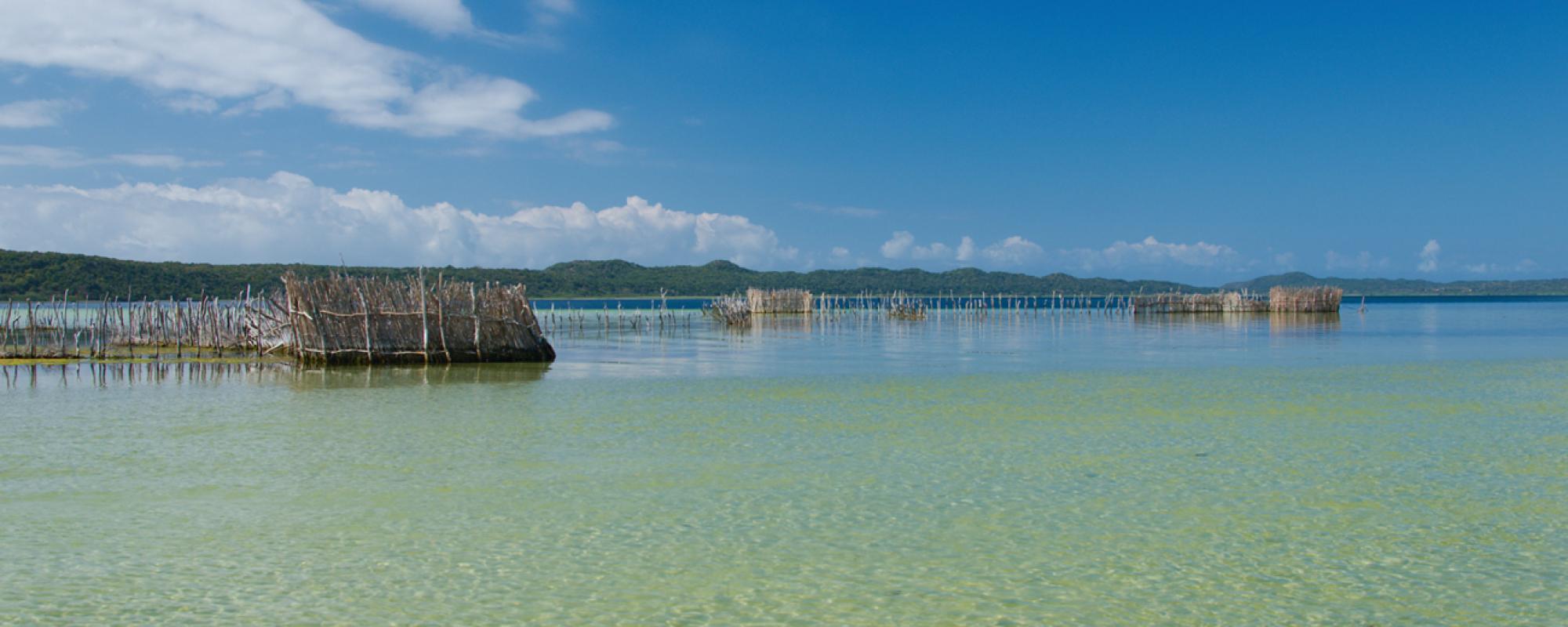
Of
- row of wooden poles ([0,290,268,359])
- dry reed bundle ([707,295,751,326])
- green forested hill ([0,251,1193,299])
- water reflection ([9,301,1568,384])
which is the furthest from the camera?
green forested hill ([0,251,1193,299])

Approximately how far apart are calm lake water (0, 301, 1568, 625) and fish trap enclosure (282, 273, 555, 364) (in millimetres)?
4133

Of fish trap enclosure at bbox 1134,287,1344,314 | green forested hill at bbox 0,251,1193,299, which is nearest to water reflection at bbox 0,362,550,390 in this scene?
green forested hill at bbox 0,251,1193,299

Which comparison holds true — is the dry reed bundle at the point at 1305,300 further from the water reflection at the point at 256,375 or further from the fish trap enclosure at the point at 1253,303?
the water reflection at the point at 256,375

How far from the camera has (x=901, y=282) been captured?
544 feet

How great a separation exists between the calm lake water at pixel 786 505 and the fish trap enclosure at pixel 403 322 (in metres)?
4.13

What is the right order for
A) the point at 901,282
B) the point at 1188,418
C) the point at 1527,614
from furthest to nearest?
the point at 901,282, the point at 1188,418, the point at 1527,614

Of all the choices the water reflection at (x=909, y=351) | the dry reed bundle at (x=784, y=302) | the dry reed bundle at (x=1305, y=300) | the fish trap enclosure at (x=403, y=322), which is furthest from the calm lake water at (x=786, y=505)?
the dry reed bundle at (x=784, y=302)

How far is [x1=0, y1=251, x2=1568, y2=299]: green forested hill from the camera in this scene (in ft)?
250

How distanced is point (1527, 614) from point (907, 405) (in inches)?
378

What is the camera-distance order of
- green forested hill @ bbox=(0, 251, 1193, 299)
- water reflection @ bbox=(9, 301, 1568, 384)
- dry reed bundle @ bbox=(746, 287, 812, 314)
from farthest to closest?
green forested hill @ bbox=(0, 251, 1193, 299)
dry reed bundle @ bbox=(746, 287, 812, 314)
water reflection @ bbox=(9, 301, 1568, 384)

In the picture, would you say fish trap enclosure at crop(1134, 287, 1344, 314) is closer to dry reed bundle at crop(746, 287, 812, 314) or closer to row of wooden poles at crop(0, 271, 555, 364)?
dry reed bundle at crop(746, 287, 812, 314)

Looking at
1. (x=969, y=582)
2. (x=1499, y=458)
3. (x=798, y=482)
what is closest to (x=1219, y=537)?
(x=969, y=582)

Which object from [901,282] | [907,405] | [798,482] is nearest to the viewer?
[798,482]

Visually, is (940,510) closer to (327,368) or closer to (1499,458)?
(1499,458)
